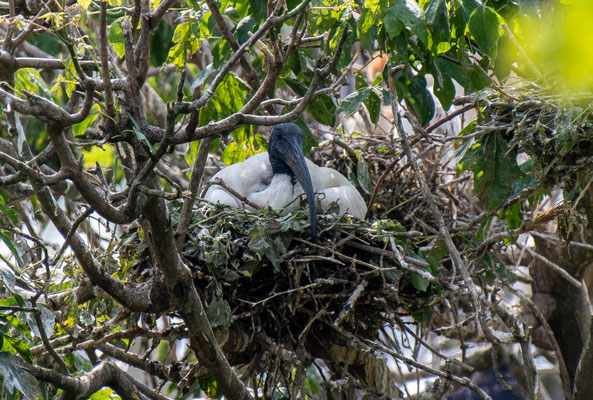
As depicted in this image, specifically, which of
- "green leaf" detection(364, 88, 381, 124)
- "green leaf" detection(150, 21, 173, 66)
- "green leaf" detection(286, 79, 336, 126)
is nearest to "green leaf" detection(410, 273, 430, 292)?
"green leaf" detection(364, 88, 381, 124)

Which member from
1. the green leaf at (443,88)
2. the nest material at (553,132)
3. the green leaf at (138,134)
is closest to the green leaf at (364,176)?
the green leaf at (443,88)

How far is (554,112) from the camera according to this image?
344 centimetres

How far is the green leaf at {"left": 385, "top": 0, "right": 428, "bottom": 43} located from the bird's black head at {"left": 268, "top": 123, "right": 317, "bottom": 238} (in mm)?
1390

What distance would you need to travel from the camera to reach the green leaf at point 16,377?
2.55 m

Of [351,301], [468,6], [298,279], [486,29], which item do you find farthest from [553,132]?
[298,279]

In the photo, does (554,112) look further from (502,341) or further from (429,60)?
(502,341)

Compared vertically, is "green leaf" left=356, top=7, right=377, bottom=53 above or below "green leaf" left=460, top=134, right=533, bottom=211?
above

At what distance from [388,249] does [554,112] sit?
1.12 m

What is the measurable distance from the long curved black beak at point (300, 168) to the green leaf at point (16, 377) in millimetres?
1844

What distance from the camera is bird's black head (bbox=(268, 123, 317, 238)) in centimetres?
460

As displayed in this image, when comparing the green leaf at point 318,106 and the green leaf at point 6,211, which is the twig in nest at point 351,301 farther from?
the green leaf at point 6,211

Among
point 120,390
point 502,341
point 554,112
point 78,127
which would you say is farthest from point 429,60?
point 120,390

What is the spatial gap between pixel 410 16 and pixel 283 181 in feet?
5.86

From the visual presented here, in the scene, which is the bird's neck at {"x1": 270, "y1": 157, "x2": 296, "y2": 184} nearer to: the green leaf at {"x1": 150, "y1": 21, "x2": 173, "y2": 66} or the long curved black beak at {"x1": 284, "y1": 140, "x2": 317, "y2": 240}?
the long curved black beak at {"x1": 284, "y1": 140, "x2": 317, "y2": 240}
